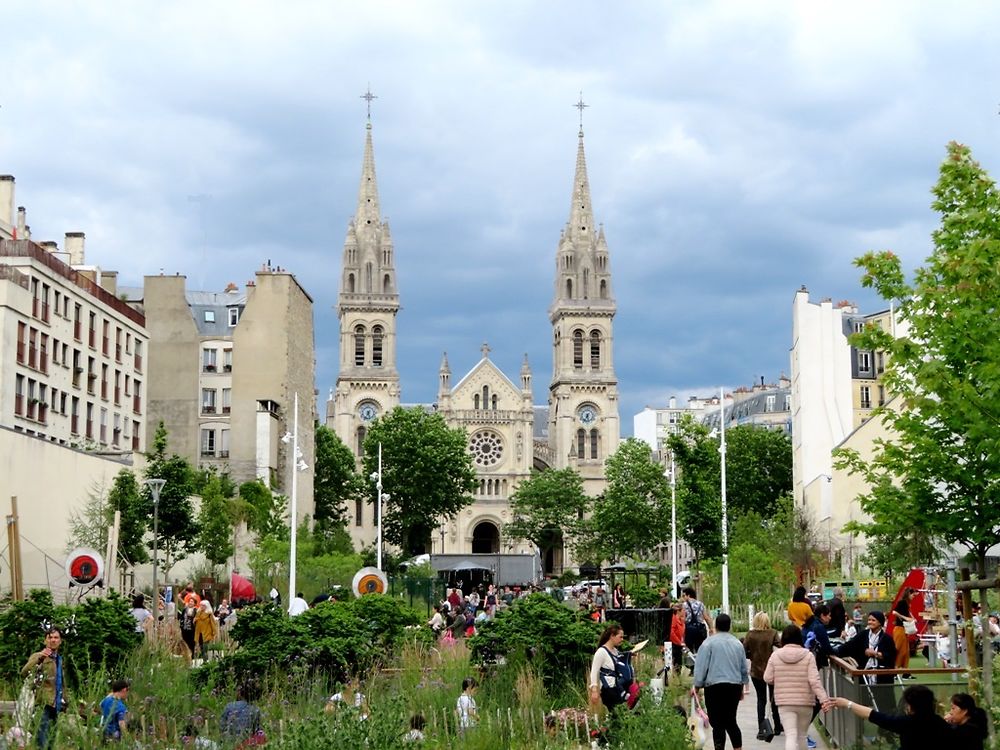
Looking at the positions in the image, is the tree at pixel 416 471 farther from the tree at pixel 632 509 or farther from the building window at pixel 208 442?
the building window at pixel 208 442

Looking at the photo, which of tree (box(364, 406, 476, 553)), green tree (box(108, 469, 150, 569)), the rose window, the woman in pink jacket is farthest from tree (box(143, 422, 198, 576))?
the rose window

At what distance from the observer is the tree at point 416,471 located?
302 feet

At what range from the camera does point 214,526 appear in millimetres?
45594

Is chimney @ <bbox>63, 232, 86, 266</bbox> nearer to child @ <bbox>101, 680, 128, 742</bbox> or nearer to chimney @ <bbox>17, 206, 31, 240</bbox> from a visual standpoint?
chimney @ <bbox>17, 206, 31, 240</bbox>

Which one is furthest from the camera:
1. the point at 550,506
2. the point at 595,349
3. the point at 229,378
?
the point at 595,349

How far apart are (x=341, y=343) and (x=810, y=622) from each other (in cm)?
10981

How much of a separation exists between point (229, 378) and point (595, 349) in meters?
64.1

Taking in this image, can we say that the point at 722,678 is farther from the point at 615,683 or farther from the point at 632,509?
the point at 632,509

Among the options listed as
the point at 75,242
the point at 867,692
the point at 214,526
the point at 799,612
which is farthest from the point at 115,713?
the point at 75,242

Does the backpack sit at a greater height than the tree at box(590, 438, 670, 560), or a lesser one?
lesser

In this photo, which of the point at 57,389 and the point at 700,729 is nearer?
the point at 700,729

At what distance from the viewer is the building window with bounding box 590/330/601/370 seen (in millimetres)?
126312

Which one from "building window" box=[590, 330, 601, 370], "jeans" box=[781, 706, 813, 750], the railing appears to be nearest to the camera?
the railing

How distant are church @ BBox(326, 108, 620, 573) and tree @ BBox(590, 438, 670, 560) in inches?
777
